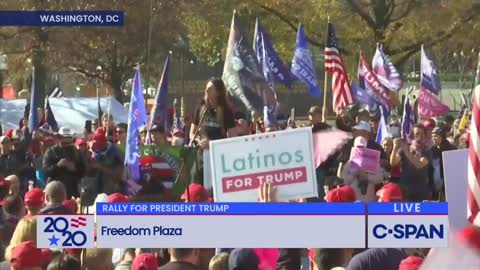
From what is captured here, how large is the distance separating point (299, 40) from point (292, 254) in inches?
472

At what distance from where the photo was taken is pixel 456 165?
5.79 m

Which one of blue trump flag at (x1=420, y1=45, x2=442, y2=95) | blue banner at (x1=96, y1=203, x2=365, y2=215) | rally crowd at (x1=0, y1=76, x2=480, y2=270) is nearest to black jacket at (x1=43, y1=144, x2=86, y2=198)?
rally crowd at (x1=0, y1=76, x2=480, y2=270)

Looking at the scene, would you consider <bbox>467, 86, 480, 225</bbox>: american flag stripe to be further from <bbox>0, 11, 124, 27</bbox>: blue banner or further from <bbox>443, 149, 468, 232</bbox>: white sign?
<bbox>0, 11, 124, 27</bbox>: blue banner

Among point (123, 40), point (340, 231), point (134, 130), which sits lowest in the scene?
point (340, 231)

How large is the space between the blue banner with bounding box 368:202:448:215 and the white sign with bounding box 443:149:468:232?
6.1 inches

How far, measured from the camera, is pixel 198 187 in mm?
7855

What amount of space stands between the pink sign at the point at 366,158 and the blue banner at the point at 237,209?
4.89 m

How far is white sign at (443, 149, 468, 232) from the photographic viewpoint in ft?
18.6

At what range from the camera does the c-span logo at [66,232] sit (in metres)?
5.75

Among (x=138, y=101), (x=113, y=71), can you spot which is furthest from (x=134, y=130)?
(x=113, y=71)

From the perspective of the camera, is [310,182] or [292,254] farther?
[292,254]

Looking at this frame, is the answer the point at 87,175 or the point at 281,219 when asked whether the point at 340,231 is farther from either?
the point at 87,175

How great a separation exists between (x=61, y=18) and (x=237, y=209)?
178 inches

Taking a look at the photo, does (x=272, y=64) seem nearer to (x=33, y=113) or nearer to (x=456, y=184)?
(x=33, y=113)
